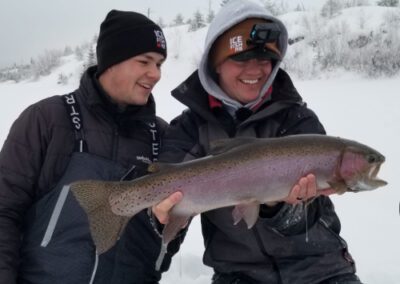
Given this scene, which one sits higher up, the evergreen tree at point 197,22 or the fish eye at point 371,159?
the evergreen tree at point 197,22

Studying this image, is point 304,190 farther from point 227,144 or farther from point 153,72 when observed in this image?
point 153,72

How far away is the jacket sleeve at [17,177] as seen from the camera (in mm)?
2328

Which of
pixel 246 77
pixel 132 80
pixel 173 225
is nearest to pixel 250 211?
pixel 173 225

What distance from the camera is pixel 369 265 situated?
3.40 metres

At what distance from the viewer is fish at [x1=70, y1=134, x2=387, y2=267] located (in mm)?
2070

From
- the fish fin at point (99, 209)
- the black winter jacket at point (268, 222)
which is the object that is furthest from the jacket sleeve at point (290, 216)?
the fish fin at point (99, 209)

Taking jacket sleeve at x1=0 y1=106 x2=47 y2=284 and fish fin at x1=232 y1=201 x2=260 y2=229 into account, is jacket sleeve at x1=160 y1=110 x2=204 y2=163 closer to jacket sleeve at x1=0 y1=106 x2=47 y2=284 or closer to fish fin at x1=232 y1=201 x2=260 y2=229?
fish fin at x1=232 y1=201 x2=260 y2=229

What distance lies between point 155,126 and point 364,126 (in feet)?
15.5

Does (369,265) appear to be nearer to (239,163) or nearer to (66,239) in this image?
(239,163)

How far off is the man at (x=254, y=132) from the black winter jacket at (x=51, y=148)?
25 centimetres

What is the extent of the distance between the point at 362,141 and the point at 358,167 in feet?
13.6

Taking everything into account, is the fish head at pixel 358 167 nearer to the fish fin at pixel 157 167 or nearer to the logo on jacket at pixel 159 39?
the fish fin at pixel 157 167

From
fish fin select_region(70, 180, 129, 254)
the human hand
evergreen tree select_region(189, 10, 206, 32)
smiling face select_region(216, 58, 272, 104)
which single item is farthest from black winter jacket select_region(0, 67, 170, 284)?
evergreen tree select_region(189, 10, 206, 32)

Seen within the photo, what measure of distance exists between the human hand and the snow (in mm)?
1641
